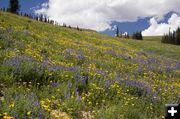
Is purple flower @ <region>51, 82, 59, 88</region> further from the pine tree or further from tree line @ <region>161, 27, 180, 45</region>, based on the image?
tree line @ <region>161, 27, 180, 45</region>

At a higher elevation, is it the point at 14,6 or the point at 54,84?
the point at 14,6

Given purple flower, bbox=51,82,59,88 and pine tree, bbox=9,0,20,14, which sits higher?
pine tree, bbox=9,0,20,14

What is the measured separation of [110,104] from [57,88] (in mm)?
1443

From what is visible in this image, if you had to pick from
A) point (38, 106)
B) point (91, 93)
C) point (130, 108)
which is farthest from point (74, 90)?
point (38, 106)

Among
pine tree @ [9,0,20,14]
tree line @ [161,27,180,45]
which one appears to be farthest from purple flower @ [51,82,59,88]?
tree line @ [161,27,180,45]

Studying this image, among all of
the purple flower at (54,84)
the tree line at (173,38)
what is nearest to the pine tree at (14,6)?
the tree line at (173,38)

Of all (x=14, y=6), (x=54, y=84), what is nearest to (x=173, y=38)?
(x=14, y=6)

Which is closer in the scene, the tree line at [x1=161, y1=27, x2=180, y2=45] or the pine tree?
the pine tree

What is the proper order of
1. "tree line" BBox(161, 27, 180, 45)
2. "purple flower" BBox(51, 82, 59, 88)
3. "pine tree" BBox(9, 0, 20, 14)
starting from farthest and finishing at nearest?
"tree line" BBox(161, 27, 180, 45) < "pine tree" BBox(9, 0, 20, 14) < "purple flower" BBox(51, 82, 59, 88)

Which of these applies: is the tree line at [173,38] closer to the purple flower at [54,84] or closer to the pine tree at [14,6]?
the pine tree at [14,6]

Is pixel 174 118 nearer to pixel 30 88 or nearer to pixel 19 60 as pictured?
pixel 30 88

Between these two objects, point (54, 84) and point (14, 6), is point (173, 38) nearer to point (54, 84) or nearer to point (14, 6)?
point (14, 6)

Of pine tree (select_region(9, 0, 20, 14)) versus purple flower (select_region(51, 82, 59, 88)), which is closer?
purple flower (select_region(51, 82, 59, 88))

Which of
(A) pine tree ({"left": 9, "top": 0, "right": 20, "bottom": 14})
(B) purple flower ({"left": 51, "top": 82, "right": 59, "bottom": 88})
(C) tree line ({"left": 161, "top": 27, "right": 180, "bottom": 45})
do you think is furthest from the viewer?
(C) tree line ({"left": 161, "top": 27, "right": 180, "bottom": 45})
